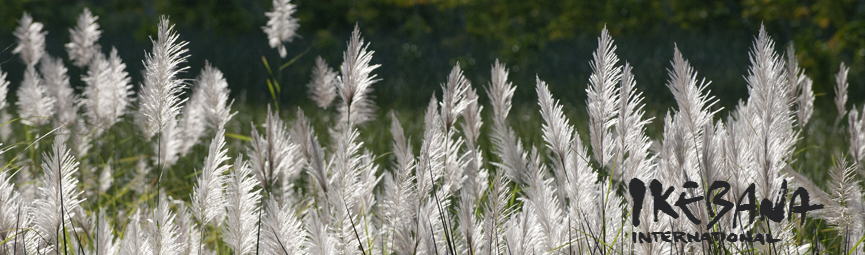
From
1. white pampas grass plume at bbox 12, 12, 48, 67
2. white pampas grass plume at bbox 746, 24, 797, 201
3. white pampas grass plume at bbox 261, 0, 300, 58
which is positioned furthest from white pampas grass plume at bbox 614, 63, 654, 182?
white pampas grass plume at bbox 12, 12, 48, 67

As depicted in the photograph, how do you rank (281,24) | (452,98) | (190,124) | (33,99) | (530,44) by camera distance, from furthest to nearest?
1. (530,44)
2. (190,124)
3. (33,99)
4. (281,24)
5. (452,98)

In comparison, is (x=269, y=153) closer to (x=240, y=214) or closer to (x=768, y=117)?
(x=240, y=214)

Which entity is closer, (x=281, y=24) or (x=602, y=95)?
→ (x=602, y=95)

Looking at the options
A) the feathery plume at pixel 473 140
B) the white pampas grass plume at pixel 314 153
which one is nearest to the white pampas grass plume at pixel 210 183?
the white pampas grass plume at pixel 314 153

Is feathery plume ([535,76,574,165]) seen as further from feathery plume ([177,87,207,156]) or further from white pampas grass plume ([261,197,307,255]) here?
feathery plume ([177,87,207,156])

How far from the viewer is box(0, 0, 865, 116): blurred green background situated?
6094 mm

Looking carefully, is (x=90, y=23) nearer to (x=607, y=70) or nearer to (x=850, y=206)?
(x=607, y=70)

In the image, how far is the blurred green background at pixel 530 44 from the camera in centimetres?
609

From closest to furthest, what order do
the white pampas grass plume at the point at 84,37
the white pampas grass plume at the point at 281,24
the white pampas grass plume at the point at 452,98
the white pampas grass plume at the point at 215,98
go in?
the white pampas grass plume at the point at 452,98 → the white pampas grass plume at the point at 215,98 → the white pampas grass plume at the point at 281,24 → the white pampas grass plume at the point at 84,37

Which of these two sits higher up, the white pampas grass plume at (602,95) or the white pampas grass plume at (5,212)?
the white pampas grass plume at (602,95)

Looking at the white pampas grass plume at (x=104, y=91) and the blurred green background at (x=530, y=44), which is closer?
the white pampas grass plume at (x=104, y=91)

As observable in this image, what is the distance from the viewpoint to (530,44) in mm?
8195

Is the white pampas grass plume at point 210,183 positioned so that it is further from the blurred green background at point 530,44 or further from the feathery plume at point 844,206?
the blurred green background at point 530,44

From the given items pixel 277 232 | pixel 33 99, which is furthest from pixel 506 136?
pixel 33 99
